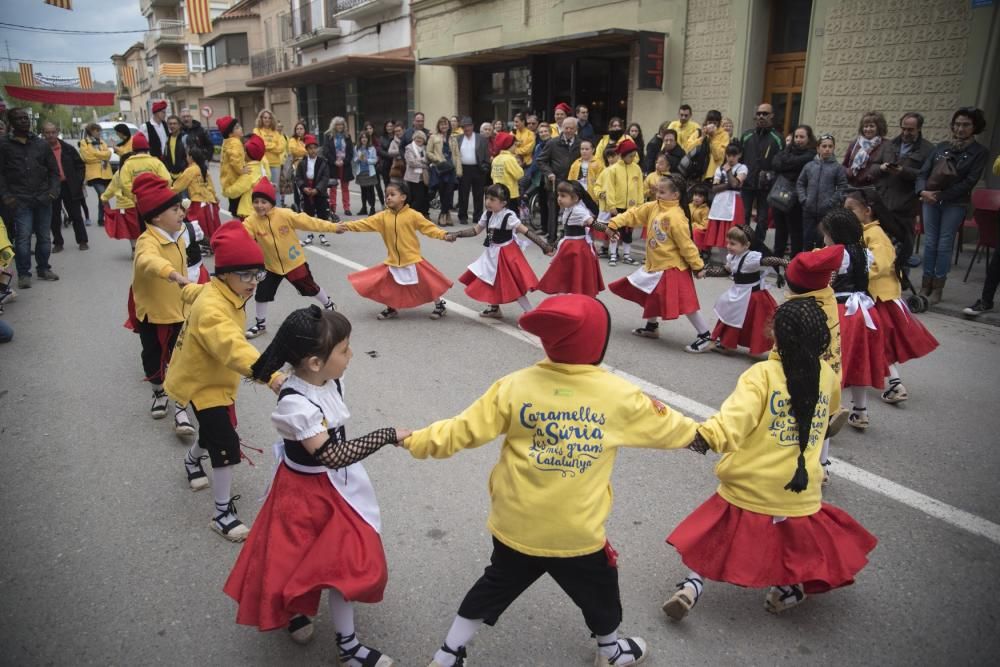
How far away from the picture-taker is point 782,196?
9.35 meters

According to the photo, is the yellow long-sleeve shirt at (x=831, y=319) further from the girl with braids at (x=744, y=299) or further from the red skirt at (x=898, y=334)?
the girl with braids at (x=744, y=299)

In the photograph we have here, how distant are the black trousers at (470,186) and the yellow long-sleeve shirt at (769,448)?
1174 centimetres

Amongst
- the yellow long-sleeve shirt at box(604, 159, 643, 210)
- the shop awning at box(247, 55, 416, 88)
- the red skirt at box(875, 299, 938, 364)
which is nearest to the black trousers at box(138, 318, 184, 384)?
the red skirt at box(875, 299, 938, 364)

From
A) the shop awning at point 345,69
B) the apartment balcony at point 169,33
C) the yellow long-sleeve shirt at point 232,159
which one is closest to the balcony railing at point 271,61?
the shop awning at point 345,69

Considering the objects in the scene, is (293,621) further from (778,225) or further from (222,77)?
(222,77)

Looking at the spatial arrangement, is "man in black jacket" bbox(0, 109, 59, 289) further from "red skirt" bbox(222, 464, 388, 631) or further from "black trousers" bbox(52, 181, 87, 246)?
"red skirt" bbox(222, 464, 388, 631)

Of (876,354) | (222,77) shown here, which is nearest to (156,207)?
(876,354)

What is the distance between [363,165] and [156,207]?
1041 centimetres

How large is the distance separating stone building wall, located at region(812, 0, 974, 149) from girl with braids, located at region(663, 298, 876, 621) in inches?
382

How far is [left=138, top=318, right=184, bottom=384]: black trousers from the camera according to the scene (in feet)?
16.3

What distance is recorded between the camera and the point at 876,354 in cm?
475

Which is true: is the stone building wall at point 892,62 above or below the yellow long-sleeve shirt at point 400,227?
above

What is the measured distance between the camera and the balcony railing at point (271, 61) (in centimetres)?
3512

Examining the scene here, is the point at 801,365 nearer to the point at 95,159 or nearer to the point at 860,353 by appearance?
the point at 860,353
